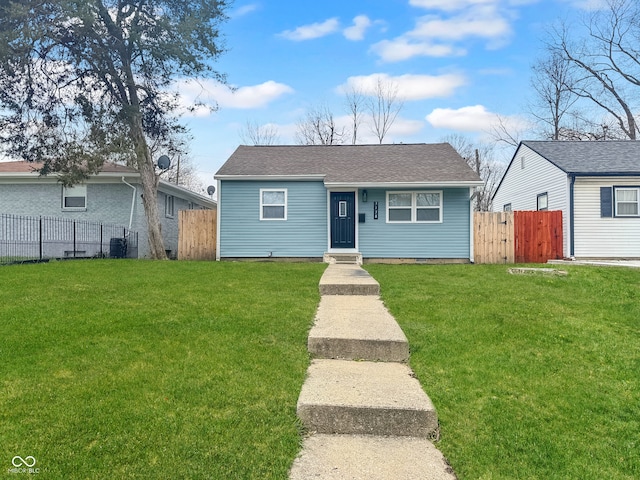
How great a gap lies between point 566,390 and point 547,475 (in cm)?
121

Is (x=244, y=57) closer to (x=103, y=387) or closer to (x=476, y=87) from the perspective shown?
(x=476, y=87)

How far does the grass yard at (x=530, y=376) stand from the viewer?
2.57 m

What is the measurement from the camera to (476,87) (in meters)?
18.7

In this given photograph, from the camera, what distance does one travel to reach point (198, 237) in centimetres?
1396

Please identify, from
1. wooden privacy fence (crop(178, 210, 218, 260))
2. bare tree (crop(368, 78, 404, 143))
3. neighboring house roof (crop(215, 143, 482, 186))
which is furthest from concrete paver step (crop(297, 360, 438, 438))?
bare tree (crop(368, 78, 404, 143))

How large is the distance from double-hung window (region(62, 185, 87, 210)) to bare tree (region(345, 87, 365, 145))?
768 inches

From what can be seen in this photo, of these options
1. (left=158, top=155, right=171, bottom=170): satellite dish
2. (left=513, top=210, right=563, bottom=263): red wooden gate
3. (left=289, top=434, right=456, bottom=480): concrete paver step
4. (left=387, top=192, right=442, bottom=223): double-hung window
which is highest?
(left=158, top=155, right=171, bottom=170): satellite dish

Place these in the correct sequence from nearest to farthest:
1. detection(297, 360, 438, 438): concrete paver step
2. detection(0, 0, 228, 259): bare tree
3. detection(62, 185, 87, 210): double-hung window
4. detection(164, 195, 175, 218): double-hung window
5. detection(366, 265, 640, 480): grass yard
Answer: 1. detection(366, 265, 640, 480): grass yard
2. detection(297, 360, 438, 438): concrete paver step
3. detection(0, 0, 228, 259): bare tree
4. detection(62, 185, 87, 210): double-hung window
5. detection(164, 195, 175, 218): double-hung window

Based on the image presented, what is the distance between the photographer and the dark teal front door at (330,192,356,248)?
43.8 ft

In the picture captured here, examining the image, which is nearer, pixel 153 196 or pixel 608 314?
pixel 608 314

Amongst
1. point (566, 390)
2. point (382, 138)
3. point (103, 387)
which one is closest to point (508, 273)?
point (566, 390)

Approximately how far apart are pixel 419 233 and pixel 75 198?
1219 centimetres

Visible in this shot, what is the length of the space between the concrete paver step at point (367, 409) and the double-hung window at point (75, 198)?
14.6m

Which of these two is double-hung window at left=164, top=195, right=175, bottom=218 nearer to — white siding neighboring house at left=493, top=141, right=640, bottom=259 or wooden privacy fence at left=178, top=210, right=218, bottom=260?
wooden privacy fence at left=178, top=210, right=218, bottom=260
